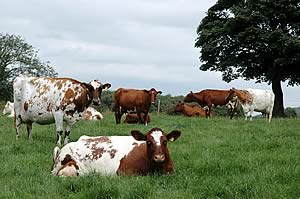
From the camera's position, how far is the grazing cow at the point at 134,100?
22969 mm

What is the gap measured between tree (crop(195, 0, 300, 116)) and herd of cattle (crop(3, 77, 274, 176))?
4.63 metres

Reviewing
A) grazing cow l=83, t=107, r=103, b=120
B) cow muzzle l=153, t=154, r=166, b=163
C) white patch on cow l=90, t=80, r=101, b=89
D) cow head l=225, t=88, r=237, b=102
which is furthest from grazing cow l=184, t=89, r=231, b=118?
cow muzzle l=153, t=154, r=166, b=163

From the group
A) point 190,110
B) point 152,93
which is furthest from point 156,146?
point 190,110

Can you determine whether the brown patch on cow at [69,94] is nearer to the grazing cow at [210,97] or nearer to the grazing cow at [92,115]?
the grazing cow at [92,115]

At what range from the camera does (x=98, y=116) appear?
2638 cm

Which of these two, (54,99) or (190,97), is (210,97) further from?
(54,99)

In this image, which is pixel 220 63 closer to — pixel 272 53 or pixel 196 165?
pixel 272 53

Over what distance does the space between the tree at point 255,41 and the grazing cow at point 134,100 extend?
11.1 meters

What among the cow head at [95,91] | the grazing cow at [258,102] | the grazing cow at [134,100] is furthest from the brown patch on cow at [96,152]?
the grazing cow at [258,102]

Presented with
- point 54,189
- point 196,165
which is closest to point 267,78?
point 196,165

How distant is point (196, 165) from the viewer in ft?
29.9

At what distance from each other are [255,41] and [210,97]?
201 inches

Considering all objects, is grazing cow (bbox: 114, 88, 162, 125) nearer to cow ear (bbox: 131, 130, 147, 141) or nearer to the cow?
the cow

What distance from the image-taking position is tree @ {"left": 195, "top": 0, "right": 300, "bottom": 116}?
1248 inches
